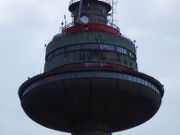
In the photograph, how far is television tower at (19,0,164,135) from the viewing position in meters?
75.9

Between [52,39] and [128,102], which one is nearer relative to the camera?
[128,102]

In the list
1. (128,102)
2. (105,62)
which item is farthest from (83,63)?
(128,102)

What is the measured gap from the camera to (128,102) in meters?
77.8

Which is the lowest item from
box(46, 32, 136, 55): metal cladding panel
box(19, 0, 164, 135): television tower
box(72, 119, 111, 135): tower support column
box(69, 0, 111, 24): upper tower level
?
box(72, 119, 111, 135): tower support column

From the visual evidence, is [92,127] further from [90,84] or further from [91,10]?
[91,10]

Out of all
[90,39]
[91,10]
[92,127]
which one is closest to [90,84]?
[92,127]

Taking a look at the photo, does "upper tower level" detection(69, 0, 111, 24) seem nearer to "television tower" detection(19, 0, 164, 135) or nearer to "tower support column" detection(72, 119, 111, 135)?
"television tower" detection(19, 0, 164, 135)

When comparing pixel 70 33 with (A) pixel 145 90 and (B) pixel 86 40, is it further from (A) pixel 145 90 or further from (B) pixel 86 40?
(A) pixel 145 90

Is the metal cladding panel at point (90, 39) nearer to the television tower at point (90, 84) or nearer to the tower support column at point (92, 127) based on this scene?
the television tower at point (90, 84)

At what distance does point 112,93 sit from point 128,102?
10.3 feet

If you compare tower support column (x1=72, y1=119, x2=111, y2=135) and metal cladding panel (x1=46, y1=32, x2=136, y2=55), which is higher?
metal cladding panel (x1=46, y1=32, x2=136, y2=55)

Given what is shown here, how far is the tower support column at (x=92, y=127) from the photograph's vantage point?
79500mm

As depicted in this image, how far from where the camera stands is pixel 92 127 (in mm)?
79875

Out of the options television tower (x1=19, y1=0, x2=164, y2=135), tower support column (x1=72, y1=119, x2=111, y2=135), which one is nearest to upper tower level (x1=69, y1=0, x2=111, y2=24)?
television tower (x1=19, y1=0, x2=164, y2=135)
